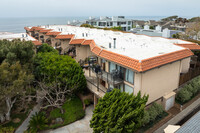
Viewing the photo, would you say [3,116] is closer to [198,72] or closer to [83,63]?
[83,63]

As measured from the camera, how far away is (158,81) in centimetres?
1477

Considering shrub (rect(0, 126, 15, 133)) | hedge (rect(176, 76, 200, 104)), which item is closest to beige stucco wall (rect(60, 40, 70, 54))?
shrub (rect(0, 126, 15, 133))

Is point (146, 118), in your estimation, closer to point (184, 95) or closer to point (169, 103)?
point (169, 103)

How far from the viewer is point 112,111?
10297 mm

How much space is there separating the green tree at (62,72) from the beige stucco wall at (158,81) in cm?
680

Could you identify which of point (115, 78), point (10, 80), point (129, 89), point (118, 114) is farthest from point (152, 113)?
point (10, 80)

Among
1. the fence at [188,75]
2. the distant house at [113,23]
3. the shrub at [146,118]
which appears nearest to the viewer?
the shrub at [146,118]

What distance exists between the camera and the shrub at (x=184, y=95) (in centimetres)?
1692

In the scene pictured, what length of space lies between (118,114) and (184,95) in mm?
10188

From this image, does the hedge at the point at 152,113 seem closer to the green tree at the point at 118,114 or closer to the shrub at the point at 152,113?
the shrub at the point at 152,113

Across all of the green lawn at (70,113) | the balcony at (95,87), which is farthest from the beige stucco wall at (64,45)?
the green lawn at (70,113)

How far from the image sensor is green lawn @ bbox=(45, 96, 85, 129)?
627 inches

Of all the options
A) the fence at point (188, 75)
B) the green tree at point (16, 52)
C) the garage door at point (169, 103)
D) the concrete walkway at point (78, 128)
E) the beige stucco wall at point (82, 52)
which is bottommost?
the concrete walkway at point (78, 128)

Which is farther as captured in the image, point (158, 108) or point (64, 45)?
point (64, 45)
